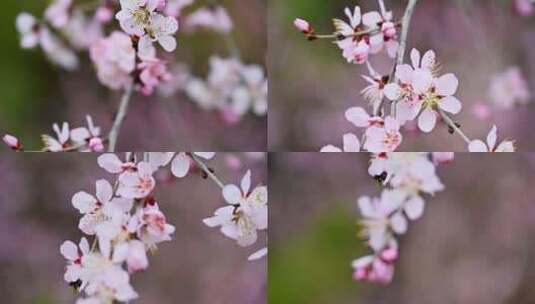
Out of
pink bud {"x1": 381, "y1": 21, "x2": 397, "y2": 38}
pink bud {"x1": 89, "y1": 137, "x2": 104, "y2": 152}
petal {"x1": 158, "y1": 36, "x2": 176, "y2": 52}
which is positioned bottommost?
pink bud {"x1": 89, "y1": 137, "x2": 104, "y2": 152}

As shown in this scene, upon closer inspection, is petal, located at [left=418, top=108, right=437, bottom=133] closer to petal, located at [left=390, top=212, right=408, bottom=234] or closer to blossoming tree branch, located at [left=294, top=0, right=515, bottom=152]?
blossoming tree branch, located at [left=294, top=0, right=515, bottom=152]

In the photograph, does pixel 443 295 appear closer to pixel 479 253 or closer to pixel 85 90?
pixel 479 253

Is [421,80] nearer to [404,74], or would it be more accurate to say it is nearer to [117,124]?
[404,74]

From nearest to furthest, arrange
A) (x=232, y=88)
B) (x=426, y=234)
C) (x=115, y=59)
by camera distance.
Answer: (x=115, y=59) → (x=232, y=88) → (x=426, y=234)

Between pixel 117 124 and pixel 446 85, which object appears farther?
pixel 117 124

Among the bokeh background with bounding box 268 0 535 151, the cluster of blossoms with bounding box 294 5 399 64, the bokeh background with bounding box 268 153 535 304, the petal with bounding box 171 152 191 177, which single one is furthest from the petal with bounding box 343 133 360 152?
the bokeh background with bounding box 268 0 535 151

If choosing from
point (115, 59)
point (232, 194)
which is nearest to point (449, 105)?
point (232, 194)

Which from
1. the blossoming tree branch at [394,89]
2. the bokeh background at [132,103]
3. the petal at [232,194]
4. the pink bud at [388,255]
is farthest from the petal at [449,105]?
the bokeh background at [132,103]

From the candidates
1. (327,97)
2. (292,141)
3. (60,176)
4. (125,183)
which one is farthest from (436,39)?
(125,183)
